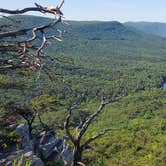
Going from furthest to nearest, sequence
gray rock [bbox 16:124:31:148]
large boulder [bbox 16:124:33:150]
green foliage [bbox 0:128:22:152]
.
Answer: gray rock [bbox 16:124:31:148] < large boulder [bbox 16:124:33:150] < green foliage [bbox 0:128:22:152]

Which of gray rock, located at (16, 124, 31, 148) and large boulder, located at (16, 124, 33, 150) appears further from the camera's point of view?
gray rock, located at (16, 124, 31, 148)

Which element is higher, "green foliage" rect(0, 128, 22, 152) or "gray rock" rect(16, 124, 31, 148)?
"green foliage" rect(0, 128, 22, 152)

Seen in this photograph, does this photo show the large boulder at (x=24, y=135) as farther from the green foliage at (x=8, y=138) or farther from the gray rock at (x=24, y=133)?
the green foliage at (x=8, y=138)

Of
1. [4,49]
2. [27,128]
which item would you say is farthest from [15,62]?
[27,128]

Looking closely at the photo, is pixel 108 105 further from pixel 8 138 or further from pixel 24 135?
pixel 8 138

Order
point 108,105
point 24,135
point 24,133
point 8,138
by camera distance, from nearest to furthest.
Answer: point 8,138 < point 24,135 < point 24,133 < point 108,105

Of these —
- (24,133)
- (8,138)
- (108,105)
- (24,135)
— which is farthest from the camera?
(108,105)

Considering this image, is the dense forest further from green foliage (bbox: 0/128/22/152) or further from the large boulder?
the large boulder

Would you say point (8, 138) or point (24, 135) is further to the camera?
point (24, 135)

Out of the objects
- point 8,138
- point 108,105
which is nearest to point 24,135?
point 8,138

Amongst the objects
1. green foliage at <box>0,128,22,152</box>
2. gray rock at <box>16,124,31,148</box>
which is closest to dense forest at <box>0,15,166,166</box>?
green foliage at <box>0,128,22,152</box>

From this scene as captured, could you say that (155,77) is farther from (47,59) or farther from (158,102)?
(47,59)

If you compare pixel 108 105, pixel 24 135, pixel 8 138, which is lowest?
pixel 108 105
